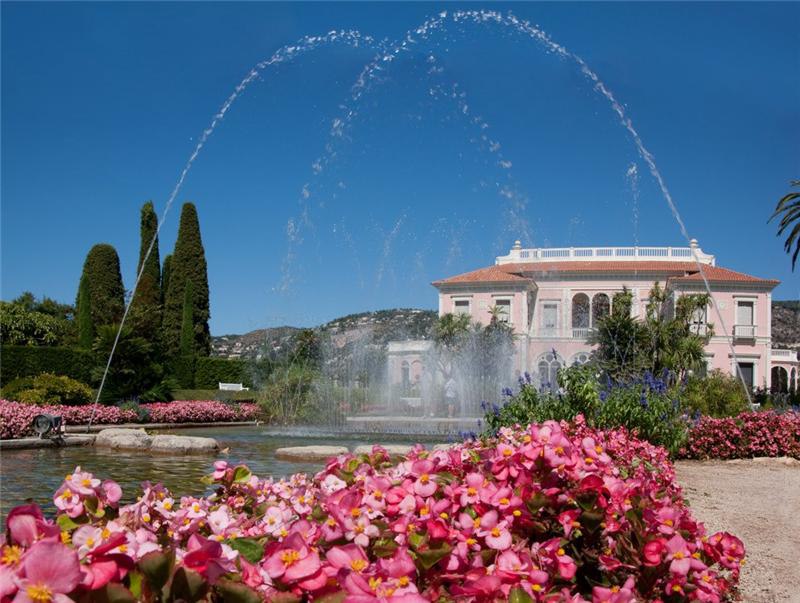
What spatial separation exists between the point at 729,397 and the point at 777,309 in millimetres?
86368

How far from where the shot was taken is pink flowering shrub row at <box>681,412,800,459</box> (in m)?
11.0

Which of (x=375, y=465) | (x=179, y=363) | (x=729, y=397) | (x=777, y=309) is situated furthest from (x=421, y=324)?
(x=777, y=309)

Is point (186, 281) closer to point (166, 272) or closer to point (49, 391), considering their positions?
point (166, 272)

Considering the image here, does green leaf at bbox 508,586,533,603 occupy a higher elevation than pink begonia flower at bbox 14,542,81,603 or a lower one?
lower

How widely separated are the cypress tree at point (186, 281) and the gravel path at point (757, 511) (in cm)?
2962

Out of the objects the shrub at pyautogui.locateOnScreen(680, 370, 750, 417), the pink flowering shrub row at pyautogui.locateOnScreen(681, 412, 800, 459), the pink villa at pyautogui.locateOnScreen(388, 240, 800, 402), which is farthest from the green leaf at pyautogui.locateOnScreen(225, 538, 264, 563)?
the pink villa at pyautogui.locateOnScreen(388, 240, 800, 402)

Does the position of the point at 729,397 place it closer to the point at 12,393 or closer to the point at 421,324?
the point at 12,393

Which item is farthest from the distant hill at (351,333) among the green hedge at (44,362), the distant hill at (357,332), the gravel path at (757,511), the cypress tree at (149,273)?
the gravel path at (757,511)

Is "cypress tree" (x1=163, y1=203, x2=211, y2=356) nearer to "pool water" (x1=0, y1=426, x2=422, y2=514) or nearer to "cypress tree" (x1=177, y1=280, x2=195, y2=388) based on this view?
"cypress tree" (x1=177, y1=280, x2=195, y2=388)

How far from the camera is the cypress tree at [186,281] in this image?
36844 mm

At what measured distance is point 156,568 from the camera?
1.33 m

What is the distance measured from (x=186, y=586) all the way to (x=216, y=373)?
1253 inches

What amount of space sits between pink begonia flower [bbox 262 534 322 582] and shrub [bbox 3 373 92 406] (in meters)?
19.3

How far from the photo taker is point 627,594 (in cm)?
175
